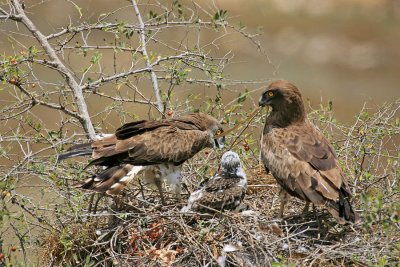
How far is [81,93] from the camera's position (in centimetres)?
881

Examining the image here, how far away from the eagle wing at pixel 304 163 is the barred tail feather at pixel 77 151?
1.65 m

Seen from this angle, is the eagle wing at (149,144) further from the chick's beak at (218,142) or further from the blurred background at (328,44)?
the blurred background at (328,44)

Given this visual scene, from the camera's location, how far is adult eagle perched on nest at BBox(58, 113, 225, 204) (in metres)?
8.17

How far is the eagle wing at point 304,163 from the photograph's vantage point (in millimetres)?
8031

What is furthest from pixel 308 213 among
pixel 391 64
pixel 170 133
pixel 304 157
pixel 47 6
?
pixel 391 64

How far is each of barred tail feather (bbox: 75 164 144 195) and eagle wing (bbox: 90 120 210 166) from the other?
7 cm

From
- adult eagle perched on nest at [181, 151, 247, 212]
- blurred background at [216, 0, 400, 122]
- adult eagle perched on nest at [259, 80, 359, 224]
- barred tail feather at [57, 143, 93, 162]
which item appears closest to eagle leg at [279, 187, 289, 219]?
adult eagle perched on nest at [259, 80, 359, 224]

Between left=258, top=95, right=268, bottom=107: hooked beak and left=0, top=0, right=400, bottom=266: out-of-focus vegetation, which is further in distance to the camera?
left=258, top=95, right=268, bottom=107: hooked beak

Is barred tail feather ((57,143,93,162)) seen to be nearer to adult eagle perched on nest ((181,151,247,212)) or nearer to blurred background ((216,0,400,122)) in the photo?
adult eagle perched on nest ((181,151,247,212))

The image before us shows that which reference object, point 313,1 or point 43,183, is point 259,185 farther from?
point 313,1

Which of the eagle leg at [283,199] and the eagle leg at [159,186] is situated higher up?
the eagle leg at [159,186]

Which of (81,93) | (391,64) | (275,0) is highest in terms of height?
(81,93)

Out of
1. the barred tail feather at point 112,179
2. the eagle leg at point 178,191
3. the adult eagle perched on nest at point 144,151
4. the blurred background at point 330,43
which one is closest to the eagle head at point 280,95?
the adult eagle perched on nest at point 144,151

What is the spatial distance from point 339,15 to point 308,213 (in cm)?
1831
